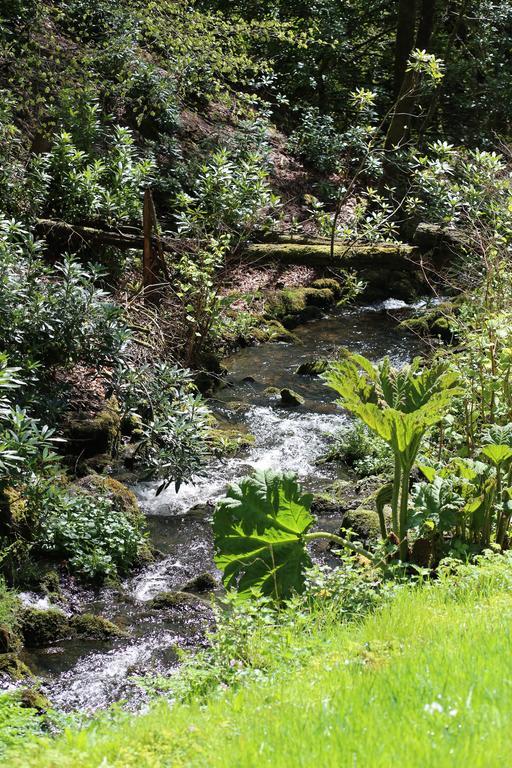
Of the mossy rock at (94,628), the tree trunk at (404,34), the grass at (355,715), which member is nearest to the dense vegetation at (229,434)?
the grass at (355,715)

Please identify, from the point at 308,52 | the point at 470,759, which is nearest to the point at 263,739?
the point at 470,759

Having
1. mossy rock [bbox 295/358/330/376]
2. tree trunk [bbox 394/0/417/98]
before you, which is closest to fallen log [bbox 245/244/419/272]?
mossy rock [bbox 295/358/330/376]

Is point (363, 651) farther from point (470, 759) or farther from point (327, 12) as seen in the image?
point (327, 12)

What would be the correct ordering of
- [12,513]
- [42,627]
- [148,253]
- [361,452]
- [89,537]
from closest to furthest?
[42,627] → [12,513] → [89,537] → [361,452] → [148,253]

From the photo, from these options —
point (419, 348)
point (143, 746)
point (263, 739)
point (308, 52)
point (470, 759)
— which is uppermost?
point (308, 52)

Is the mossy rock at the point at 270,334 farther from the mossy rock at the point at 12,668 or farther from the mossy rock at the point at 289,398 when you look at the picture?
the mossy rock at the point at 12,668

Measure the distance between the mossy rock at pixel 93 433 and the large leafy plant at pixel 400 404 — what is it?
390 cm

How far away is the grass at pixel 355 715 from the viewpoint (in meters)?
2.81

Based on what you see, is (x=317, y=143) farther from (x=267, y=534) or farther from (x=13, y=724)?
(x=13, y=724)

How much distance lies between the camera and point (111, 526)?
7555mm

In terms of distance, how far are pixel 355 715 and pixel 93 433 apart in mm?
6778

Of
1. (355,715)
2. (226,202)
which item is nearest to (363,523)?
(355,715)

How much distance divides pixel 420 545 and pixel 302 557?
930 mm

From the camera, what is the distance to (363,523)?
7988 mm
